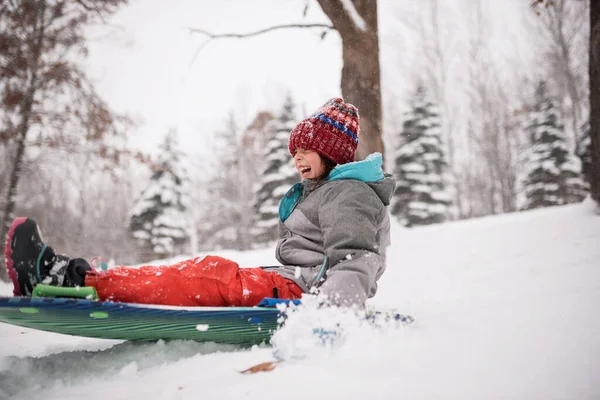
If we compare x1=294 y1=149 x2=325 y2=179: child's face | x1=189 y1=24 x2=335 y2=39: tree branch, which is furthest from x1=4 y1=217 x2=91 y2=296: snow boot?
x1=189 y1=24 x2=335 y2=39: tree branch

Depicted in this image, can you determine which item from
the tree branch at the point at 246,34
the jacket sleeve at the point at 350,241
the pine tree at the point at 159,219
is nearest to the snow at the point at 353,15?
the tree branch at the point at 246,34

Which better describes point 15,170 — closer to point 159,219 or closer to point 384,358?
point 384,358

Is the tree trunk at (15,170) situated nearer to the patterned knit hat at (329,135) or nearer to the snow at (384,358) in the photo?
the snow at (384,358)

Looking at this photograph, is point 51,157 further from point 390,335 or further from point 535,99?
point 535,99

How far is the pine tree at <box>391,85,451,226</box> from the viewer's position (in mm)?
16250

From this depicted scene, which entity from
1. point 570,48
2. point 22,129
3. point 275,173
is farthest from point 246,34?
point 570,48

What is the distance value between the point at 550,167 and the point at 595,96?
14689 mm

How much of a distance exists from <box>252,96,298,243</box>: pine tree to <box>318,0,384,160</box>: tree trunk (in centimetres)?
1220

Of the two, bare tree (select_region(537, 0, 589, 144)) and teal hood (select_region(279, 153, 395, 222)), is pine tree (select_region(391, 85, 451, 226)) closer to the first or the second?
bare tree (select_region(537, 0, 589, 144))

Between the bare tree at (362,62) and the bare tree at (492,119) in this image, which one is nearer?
the bare tree at (362,62)

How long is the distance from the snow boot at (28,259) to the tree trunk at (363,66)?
345 cm

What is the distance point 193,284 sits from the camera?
1.55m

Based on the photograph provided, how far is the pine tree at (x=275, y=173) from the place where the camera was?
1659 centimetres

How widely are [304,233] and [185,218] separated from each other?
17.0 metres
